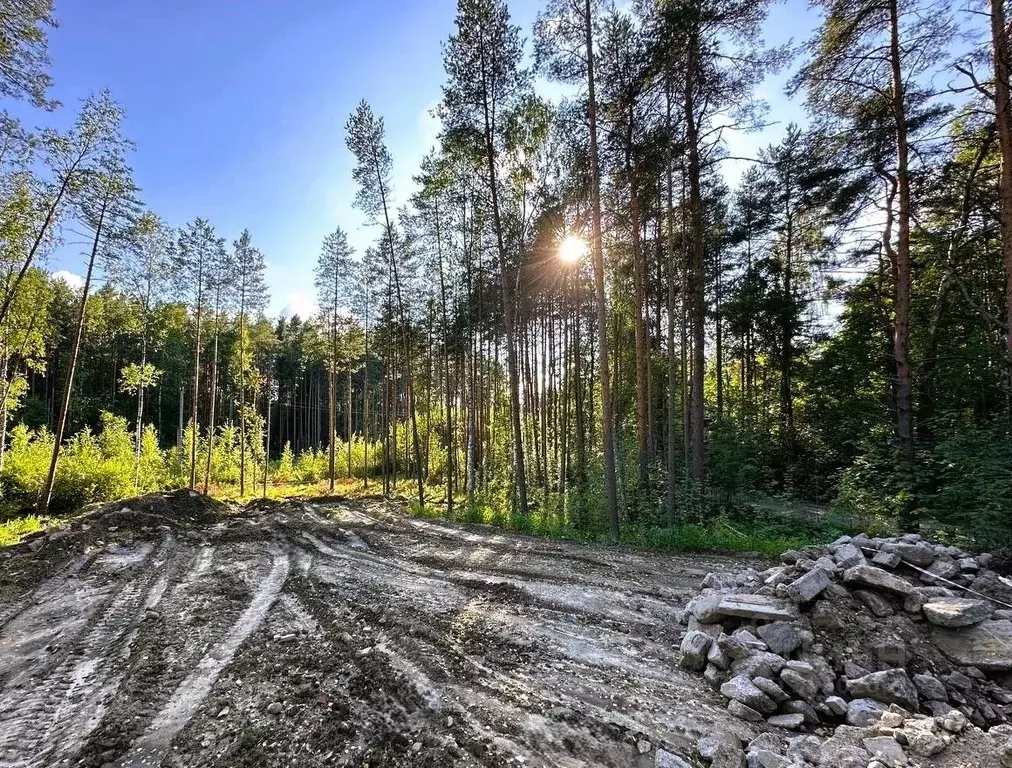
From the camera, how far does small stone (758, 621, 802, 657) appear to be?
129 inches

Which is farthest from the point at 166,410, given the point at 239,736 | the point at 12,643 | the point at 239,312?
the point at 239,736

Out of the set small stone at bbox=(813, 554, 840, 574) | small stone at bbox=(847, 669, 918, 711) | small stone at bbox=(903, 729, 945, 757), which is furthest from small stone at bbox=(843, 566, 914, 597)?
small stone at bbox=(903, 729, 945, 757)

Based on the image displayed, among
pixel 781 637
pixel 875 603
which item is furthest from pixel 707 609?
pixel 875 603

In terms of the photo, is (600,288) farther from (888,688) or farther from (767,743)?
(767,743)

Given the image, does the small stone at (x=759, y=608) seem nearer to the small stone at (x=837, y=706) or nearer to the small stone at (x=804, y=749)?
the small stone at (x=837, y=706)

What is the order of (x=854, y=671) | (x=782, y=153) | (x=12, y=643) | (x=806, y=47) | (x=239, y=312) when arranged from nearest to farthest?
(x=854, y=671) → (x=12, y=643) → (x=806, y=47) → (x=782, y=153) → (x=239, y=312)

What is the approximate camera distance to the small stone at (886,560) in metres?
4.12

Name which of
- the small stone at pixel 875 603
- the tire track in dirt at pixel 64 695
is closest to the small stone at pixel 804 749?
the small stone at pixel 875 603

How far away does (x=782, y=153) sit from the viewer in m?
16.2

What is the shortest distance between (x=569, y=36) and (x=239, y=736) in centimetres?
1175

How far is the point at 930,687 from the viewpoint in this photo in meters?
2.88

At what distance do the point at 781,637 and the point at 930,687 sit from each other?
85 centimetres

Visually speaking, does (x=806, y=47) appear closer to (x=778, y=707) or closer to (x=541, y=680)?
(x=778, y=707)

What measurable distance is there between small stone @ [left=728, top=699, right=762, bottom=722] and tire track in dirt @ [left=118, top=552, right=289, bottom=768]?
352 centimetres
